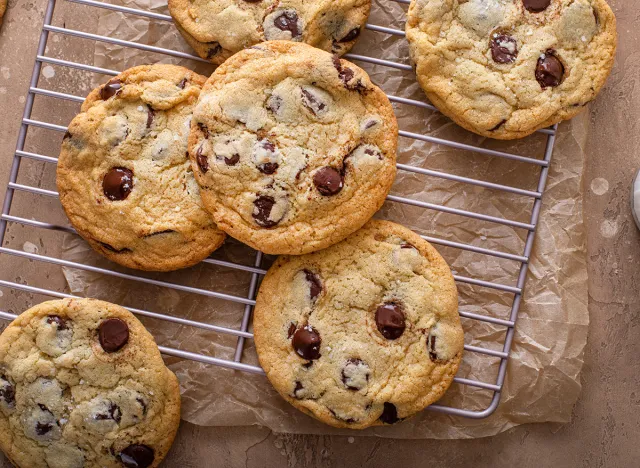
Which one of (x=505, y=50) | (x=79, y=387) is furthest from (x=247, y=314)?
(x=505, y=50)

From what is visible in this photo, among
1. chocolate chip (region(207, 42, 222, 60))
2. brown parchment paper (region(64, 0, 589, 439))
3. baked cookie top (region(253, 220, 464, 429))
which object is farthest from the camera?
brown parchment paper (region(64, 0, 589, 439))

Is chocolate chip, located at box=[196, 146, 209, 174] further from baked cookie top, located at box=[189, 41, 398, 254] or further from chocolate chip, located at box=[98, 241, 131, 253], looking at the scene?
chocolate chip, located at box=[98, 241, 131, 253]

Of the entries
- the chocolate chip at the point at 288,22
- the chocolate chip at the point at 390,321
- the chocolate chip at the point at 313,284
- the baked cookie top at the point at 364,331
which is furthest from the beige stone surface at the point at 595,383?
the chocolate chip at the point at 288,22

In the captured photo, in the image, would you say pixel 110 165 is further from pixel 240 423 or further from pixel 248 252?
pixel 240 423

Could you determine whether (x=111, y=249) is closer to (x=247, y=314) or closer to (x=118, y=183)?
(x=118, y=183)

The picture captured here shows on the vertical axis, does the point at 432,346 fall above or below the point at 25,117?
below

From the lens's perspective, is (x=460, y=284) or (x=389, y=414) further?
(x=460, y=284)

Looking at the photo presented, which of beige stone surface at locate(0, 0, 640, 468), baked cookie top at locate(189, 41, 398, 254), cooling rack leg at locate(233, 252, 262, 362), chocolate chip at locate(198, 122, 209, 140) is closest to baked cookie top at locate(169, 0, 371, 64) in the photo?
baked cookie top at locate(189, 41, 398, 254)

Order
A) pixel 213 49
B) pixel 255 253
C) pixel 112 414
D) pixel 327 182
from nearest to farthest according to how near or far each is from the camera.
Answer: pixel 327 182
pixel 112 414
pixel 213 49
pixel 255 253
